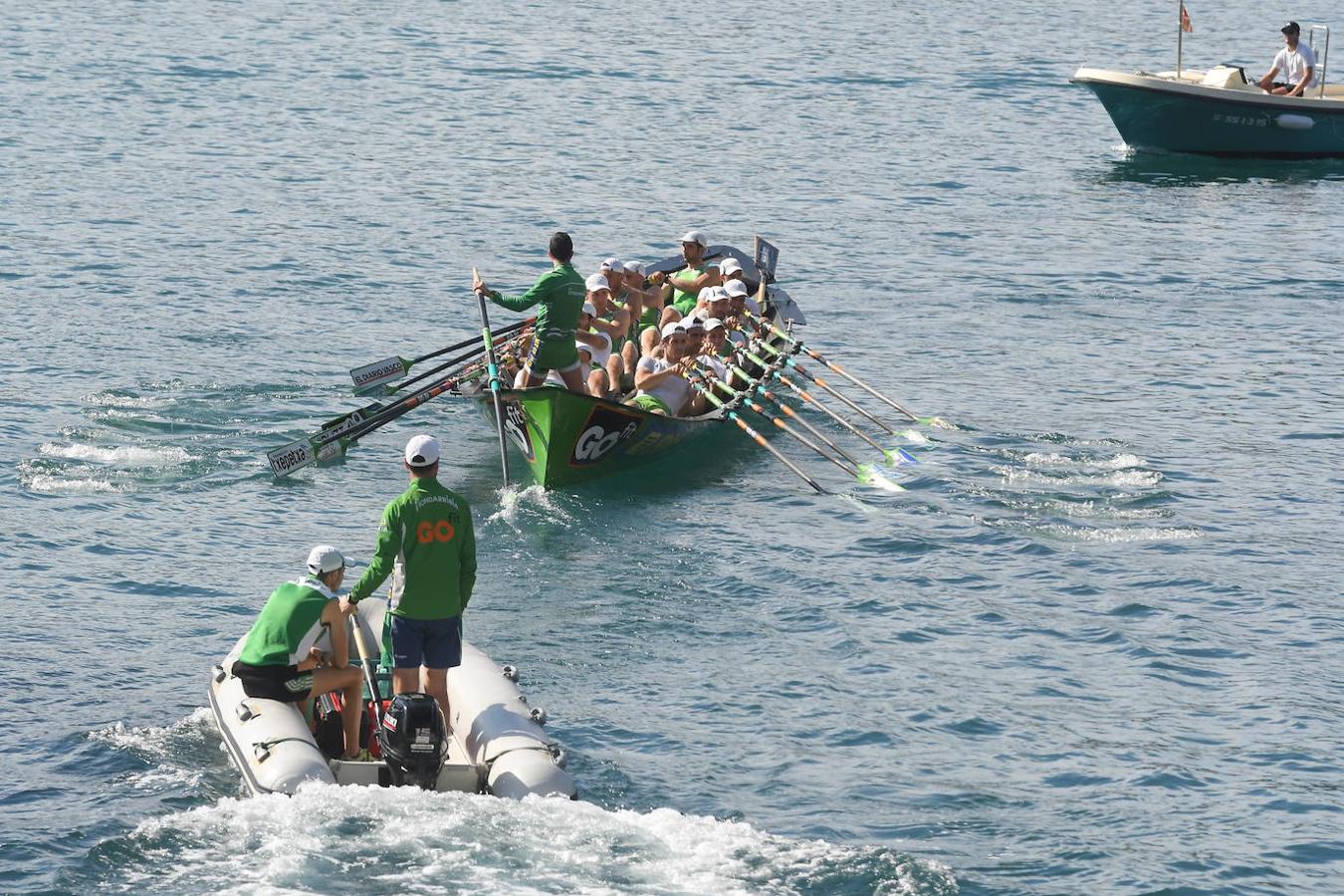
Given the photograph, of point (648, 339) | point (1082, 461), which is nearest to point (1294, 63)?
point (1082, 461)

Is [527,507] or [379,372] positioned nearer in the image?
[527,507]

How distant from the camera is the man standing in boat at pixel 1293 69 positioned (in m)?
35.1

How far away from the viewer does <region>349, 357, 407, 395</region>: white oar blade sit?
2008cm

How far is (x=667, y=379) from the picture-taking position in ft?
64.7

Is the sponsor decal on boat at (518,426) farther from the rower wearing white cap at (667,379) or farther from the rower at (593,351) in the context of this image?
the rower wearing white cap at (667,379)

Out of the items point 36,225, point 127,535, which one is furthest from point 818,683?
point 36,225

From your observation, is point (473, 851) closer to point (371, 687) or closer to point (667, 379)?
point (371, 687)

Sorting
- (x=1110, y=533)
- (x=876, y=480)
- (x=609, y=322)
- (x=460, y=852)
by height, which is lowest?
(x=460, y=852)

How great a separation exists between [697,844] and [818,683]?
10.8 ft

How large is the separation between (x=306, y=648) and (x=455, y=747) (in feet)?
4.04

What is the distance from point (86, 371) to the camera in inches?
861

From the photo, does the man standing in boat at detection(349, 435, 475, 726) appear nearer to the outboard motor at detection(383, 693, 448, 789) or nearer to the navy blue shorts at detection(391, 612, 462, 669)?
the navy blue shorts at detection(391, 612, 462, 669)

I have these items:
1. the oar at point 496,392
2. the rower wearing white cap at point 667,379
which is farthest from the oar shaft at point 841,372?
the oar at point 496,392

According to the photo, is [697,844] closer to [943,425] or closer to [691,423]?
[691,423]
